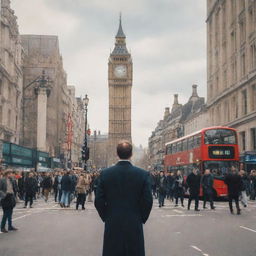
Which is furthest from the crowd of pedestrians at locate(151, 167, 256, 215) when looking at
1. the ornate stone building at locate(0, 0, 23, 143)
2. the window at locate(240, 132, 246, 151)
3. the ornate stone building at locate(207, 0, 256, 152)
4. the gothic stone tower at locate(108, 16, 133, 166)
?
the gothic stone tower at locate(108, 16, 133, 166)

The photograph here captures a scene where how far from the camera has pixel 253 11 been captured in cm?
4075

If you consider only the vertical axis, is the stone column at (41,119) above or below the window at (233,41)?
A: below

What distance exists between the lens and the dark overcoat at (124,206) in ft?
16.8

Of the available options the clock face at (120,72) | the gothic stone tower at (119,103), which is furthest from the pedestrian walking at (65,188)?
the clock face at (120,72)

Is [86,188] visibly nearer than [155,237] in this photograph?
No

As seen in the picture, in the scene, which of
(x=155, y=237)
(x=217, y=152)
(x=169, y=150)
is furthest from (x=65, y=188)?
(x=169, y=150)

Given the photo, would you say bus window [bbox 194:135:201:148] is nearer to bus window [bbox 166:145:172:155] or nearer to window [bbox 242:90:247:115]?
bus window [bbox 166:145:172:155]

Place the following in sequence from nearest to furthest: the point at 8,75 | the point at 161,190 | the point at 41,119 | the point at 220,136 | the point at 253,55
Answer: the point at 161,190 → the point at 220,136 → the point at 253,55 → the point at 8,75 → the point at 41,119

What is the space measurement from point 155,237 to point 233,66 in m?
37.6

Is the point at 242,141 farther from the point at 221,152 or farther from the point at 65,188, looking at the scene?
the point at 65,188

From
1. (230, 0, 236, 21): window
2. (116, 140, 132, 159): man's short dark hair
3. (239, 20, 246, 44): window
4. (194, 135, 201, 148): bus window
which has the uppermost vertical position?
(230, 0, 236, 21): window

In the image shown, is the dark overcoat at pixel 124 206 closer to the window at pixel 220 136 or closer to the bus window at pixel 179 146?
the window at pixel 220 136

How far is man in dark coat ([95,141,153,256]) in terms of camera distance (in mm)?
5133

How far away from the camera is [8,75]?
149 feet
